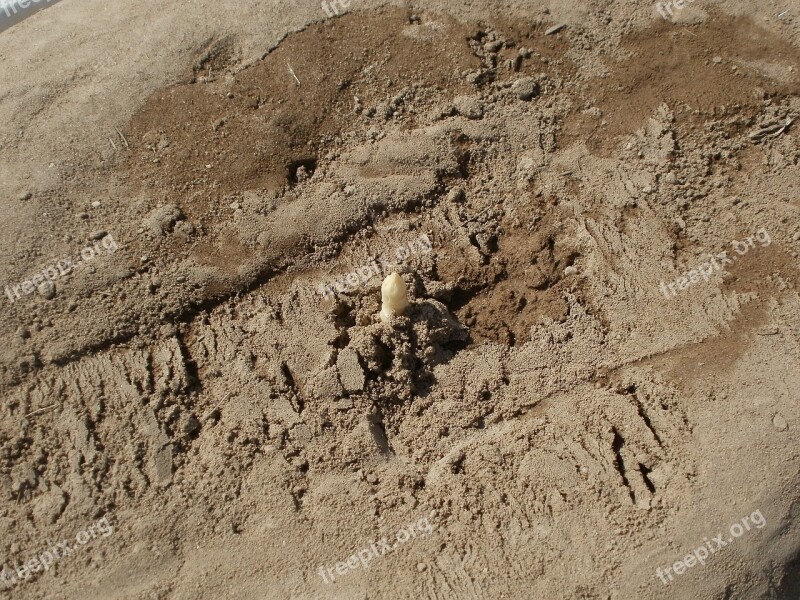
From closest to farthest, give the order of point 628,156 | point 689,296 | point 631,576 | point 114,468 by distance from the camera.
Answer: point 631,576 < point 114,468 < point 689,296 < point 628,156

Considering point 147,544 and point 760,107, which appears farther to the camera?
point 760,107

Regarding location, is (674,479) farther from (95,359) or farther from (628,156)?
(95,359)

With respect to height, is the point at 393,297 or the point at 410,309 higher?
the point at 393,297

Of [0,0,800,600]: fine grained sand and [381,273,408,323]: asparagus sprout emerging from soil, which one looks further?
[381,273,408,323]: asparagus sprout emerging from soil

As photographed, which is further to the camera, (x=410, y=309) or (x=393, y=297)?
(x=410, y=309)

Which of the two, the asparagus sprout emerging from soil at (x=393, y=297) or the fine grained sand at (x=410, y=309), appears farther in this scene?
the asparagus sprout emerging from soil at (x=393, y=297)

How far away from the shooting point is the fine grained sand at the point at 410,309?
13.5 feet

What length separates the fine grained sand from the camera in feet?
13.5

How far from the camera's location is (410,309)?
4.53m

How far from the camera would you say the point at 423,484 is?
436 cm

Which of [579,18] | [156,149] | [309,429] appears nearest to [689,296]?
[579,18]

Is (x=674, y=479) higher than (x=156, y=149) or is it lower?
lower

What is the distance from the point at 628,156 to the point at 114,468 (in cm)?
503

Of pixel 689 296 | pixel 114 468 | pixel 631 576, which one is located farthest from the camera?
pixel 689 296
